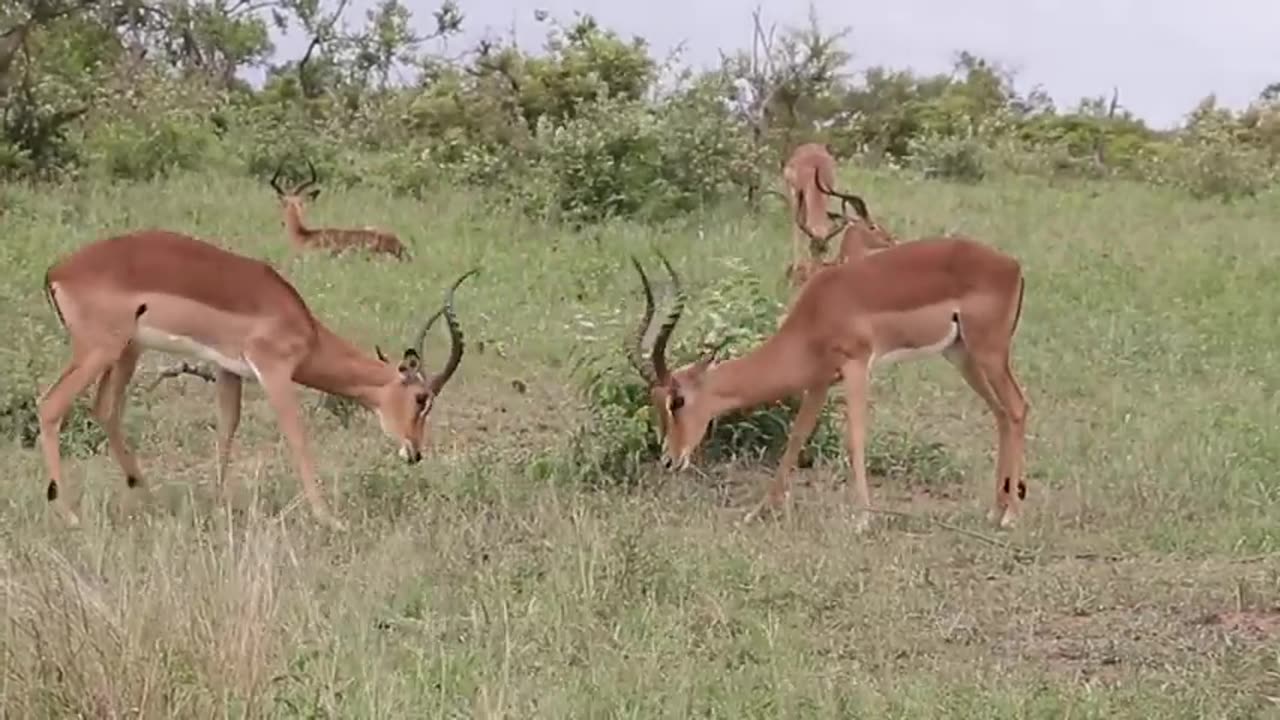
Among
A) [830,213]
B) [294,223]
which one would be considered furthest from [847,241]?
[294,223]

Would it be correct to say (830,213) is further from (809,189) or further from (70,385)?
(70,385)

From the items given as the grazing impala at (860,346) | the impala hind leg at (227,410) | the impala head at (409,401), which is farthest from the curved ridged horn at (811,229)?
the impala hind leg at (227,410)

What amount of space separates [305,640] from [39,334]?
19.1 feet

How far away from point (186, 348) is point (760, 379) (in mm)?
2191

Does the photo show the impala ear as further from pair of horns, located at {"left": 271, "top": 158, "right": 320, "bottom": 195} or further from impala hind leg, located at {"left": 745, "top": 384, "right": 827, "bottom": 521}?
pair of horns, located at {"left": 271, "top": 158, "right": 320, "bottom": 195}

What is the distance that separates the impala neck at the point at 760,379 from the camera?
721 centimetres

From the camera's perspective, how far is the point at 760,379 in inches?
285

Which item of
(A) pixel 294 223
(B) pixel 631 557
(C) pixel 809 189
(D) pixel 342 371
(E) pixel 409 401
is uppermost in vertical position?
(C) pixel 809 189

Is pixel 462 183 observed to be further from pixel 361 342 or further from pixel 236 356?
pixel 236 356

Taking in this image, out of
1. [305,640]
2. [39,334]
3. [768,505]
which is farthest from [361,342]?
[305,640]

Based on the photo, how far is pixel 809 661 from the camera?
15.5 feet

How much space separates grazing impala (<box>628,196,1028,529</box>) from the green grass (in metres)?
0.25

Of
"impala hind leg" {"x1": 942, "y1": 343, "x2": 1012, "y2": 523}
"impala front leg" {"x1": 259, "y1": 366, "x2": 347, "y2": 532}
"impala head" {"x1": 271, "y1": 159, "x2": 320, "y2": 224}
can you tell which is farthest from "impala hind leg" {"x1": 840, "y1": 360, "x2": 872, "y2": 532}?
"impala head" {"x1": 271, "y1": 159, "x2": 320, "y2": 224}

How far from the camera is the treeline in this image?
49.5 ft
